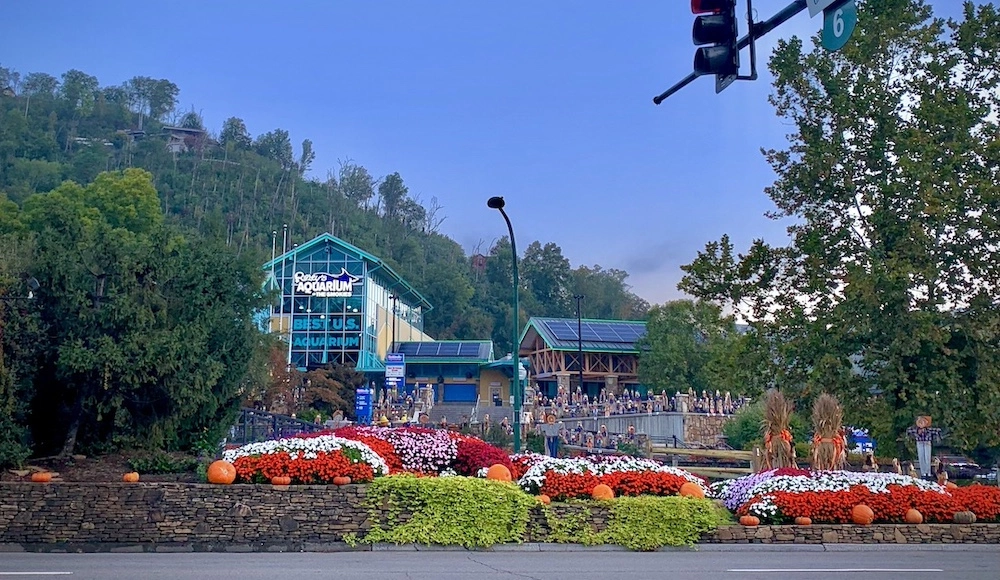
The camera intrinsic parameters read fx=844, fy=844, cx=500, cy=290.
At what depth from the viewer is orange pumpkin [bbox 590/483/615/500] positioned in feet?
44.2

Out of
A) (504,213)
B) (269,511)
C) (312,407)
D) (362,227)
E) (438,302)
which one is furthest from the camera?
(362,227)

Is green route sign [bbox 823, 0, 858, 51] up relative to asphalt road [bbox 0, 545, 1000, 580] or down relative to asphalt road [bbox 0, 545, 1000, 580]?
up

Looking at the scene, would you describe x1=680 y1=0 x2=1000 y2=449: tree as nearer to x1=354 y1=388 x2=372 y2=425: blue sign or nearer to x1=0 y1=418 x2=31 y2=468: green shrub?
x1=0 y1=418 x2=31 y2=468: green shrub

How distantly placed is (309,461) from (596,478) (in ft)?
15.5

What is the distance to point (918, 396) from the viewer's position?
1922 centimetres

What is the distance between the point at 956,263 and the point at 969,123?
11.0ft

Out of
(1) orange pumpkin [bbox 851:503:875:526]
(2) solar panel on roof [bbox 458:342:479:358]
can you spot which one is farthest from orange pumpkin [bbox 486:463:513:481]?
(2) solar panel on roof [bbox 458:342:479:358]

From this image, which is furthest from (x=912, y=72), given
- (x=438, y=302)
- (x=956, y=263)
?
(x=438, y=302)

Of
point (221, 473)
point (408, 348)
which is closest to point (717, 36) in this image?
point (221, 473)

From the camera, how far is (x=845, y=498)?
13992 millimetres

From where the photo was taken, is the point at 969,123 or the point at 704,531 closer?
the point at 704,531

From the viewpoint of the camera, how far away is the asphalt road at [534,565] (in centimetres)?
1002

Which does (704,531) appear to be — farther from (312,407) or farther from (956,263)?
(312,407)

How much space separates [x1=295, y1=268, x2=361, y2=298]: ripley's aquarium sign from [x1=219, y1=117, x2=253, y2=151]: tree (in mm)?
85038
